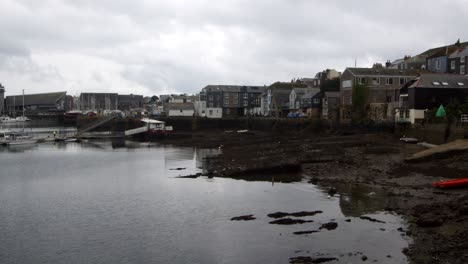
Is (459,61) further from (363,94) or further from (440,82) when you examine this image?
(440,82)

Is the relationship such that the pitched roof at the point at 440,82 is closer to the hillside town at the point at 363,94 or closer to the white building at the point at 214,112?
the hillside town at the point at 363,94

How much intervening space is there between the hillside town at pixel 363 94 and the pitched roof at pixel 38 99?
13.0 m

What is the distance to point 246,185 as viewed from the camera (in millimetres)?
30844

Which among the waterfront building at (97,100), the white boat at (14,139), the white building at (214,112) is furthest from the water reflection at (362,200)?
the waterfront building at (97,100)

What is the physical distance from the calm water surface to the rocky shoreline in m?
1.07

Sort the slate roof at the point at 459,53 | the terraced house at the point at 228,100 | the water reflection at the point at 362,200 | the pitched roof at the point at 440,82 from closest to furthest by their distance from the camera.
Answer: the water reflection at the point at 362,200
the pitched roof at the point at 440,82
the slate roof at the point at 459,53
the terraced house at the point at 228,100

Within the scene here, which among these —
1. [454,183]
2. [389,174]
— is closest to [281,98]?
[389,174]

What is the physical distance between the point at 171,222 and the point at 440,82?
41920mm

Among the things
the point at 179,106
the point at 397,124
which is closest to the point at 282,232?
the point at 397,124

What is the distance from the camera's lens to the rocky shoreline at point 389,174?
55.5ft

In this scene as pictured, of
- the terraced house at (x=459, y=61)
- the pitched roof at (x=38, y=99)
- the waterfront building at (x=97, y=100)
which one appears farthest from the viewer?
the waterfront building at (x=97, y=100)

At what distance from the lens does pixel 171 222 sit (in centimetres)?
2239

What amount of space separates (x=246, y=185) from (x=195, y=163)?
13.5 metres

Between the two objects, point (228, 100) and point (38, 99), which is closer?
point (228, 100)
